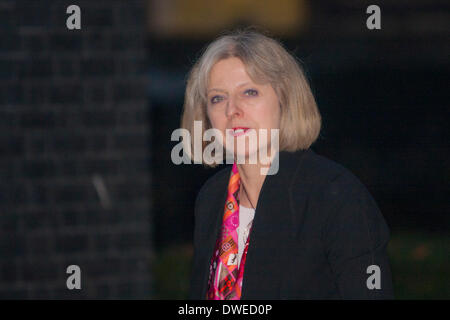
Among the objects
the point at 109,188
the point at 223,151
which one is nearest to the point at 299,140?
the point at 223,151

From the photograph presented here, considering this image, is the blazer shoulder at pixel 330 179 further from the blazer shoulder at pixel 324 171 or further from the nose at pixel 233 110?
the nose at pixel 233 110

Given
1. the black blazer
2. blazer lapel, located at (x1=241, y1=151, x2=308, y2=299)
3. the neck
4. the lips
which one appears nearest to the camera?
the black blazer

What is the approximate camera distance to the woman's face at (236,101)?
2.94 metres

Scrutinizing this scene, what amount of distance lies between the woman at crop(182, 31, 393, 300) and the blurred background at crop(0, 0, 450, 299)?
2.77m

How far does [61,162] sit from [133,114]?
786 mm


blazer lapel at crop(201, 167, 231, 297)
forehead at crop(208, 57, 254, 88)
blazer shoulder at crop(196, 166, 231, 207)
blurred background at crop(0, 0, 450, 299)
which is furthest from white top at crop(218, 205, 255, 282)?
blurred background at crop(0, 0, 450, 299)

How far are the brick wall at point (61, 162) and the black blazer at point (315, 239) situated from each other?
3128 millimetres

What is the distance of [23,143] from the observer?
588 cm

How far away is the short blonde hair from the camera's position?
2963 millimetres

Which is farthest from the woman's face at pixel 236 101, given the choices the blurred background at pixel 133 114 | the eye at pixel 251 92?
the blurred background at pixel 133 114

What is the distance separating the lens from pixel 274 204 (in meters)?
2.88

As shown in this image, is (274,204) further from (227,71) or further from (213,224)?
(227,71)

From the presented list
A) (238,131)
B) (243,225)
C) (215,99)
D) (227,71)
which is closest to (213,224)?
(243,225)

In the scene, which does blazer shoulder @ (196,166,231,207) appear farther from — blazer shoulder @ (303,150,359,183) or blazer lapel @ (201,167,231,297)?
blazer shoulder @ (303,150,359,183)
